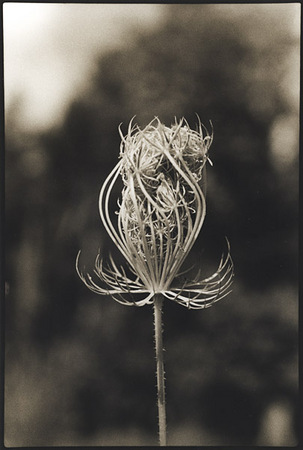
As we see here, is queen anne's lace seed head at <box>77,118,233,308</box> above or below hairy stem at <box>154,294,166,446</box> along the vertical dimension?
above

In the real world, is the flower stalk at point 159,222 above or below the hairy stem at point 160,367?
above

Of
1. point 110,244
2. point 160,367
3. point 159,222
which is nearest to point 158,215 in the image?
point 159,222

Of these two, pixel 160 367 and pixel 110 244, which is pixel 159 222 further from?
pixel 160 367

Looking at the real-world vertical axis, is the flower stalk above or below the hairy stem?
above
